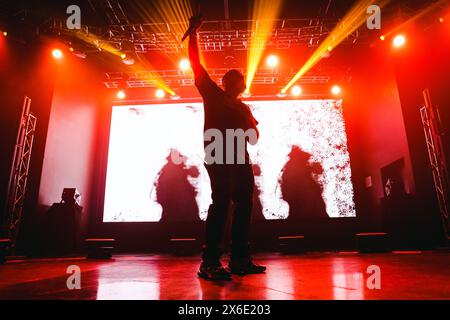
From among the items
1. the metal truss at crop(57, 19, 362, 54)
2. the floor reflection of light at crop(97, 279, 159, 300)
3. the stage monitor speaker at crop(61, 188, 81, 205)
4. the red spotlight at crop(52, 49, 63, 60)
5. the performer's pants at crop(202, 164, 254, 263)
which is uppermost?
the metal truss at crop(57, 19, 362, 54)

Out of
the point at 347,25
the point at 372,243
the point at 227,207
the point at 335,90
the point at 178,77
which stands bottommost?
the point at 372,243

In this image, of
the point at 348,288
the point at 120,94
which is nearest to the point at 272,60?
the point at 120,94

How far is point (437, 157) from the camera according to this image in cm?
416

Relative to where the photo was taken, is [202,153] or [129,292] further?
[202,153]

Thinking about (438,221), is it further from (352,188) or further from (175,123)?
(175,123)

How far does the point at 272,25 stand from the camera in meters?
5.05

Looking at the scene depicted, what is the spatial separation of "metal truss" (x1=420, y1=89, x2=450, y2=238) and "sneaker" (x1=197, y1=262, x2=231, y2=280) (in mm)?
4018

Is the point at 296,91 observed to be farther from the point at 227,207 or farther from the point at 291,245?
the point at 227,207

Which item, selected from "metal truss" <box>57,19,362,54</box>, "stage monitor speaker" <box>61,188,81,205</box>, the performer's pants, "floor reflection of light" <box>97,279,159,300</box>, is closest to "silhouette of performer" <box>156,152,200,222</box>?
"stage monitor speaker" <box>61,188,81,205</box>

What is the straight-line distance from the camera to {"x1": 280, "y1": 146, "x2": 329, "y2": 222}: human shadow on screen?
237 inches

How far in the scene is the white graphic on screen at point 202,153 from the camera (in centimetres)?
600

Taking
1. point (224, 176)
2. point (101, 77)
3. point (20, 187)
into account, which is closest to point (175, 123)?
point (101, 77)

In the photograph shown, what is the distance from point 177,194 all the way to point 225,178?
14.7 feet

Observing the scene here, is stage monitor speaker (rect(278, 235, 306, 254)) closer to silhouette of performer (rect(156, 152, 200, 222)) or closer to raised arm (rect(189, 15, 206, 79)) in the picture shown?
silhouette of performer (rect(156, 152, 200, 222))
